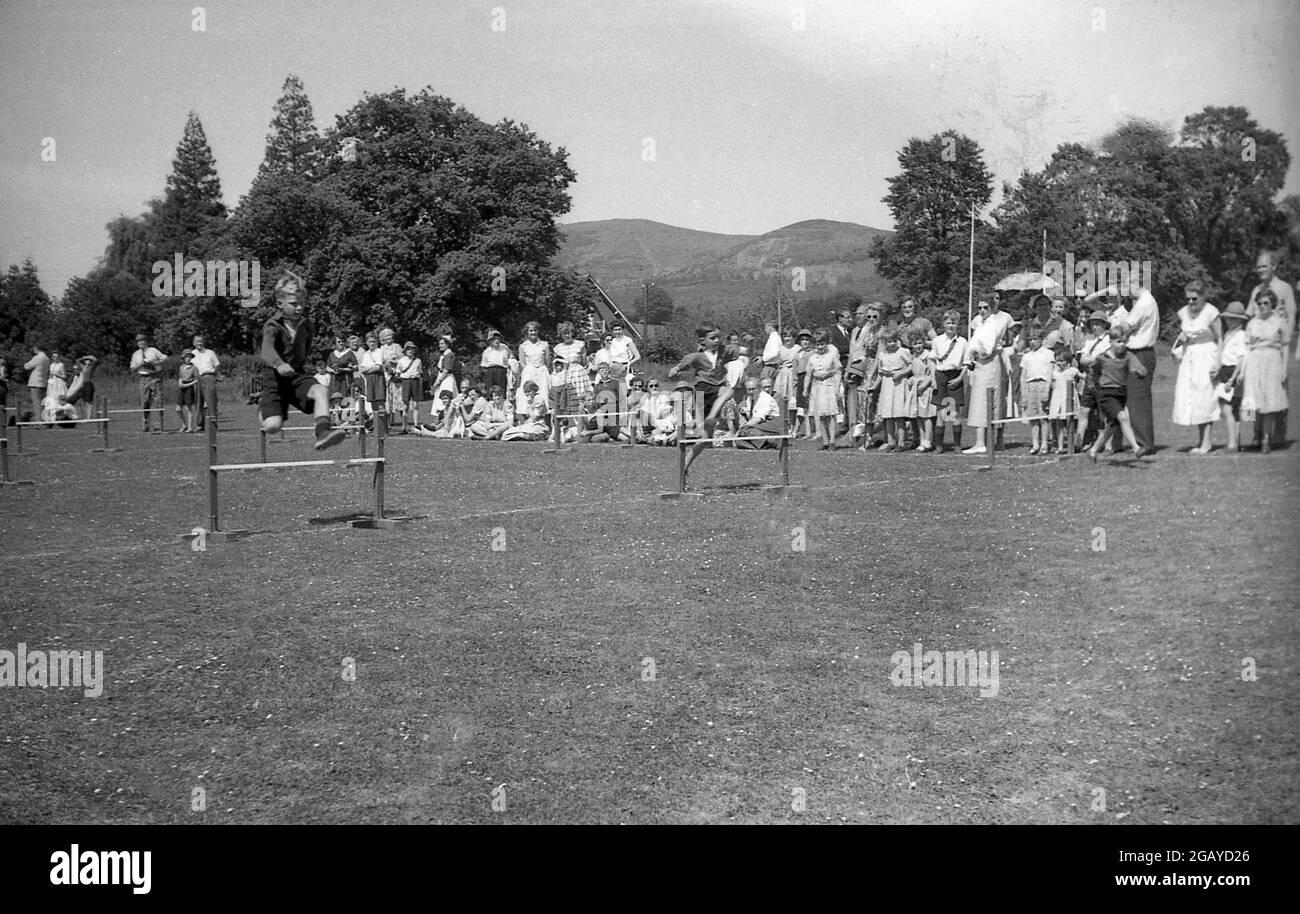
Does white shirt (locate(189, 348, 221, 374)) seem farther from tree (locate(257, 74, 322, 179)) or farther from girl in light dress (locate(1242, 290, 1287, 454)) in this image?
girl in light dress (locate(1242, 290, 1287, 454))

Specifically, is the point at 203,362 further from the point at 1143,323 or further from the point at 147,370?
the point at 1143,323

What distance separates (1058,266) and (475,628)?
38.7 metres

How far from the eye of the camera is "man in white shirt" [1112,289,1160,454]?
55.1ft

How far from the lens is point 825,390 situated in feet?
72.7

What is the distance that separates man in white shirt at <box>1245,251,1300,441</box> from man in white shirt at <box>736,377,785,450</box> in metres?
9.04

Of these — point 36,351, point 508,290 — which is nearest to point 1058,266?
point 508,290

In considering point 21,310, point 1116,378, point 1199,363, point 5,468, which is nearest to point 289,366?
point 5,468

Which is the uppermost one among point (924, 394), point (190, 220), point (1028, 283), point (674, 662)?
point (190, 220)

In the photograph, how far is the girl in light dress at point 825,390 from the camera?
871 inches

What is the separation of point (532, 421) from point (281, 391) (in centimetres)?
1395

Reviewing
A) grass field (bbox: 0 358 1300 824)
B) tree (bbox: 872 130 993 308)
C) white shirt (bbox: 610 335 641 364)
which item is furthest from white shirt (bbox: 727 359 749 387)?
tree (bbox: 872 130 993 308)

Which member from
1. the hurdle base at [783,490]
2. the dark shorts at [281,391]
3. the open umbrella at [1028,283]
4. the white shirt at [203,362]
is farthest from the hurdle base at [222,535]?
the white shirt at [203,362]

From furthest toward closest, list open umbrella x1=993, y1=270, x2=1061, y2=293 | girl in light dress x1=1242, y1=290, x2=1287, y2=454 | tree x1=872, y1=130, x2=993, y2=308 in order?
tree x1=872, y1=130, x2=993, y2=308
open umbrella x1=993, y1=270, x2=1061, y2=293
girl in light dress x1=1242, y1=290, x2=1287, y2=454

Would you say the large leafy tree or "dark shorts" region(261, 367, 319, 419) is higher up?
the large leafy tree
